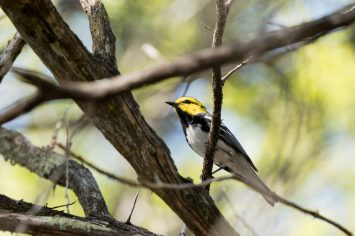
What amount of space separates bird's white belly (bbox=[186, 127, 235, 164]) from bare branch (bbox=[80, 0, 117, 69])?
199cm

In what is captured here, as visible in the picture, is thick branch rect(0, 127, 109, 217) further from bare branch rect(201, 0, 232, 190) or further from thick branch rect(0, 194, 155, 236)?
bare branch rect(201, 0, 232, 190)

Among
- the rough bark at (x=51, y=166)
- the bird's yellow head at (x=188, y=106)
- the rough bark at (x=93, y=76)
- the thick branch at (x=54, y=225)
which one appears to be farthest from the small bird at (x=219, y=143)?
the rough bark at (x=93, y=76)

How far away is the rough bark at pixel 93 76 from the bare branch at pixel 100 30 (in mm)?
557

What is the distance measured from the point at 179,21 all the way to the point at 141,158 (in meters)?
6.09

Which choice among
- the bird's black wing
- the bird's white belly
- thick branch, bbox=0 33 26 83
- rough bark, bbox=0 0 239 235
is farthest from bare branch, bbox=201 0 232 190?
the bird's black wing

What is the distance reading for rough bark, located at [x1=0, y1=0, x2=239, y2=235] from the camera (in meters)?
2.30

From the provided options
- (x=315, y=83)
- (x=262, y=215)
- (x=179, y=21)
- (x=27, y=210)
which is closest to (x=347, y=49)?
(x=315, y=83)

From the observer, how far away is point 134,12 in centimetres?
832

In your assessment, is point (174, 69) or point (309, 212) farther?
point (309, 212)

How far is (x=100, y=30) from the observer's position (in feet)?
10.6

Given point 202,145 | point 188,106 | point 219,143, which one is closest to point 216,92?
point 202,145

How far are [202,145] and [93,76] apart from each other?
2.79 metres

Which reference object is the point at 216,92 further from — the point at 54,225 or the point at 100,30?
the point at 54,225

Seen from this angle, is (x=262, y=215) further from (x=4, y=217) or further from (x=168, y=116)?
(x=168, y=116)
